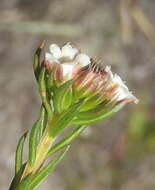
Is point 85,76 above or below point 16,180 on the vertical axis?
above

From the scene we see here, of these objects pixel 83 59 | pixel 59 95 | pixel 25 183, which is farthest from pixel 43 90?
pixel 25 183

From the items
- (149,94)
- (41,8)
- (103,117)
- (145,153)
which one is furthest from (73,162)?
(103,117)

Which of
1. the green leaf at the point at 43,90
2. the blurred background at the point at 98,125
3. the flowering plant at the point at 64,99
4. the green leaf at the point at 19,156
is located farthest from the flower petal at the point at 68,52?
the blurred background at the point at 98,125

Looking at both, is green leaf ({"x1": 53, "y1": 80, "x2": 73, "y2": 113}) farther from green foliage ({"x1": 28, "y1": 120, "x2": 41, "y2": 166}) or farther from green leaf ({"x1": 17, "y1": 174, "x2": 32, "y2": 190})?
green leaf ({"x1": 17, "y1": 174, "x2": 32, "y2": 190})

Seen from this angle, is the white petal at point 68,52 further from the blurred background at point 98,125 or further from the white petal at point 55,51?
the blurred background at point 98,125

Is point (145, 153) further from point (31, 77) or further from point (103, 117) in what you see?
point (103, 117)

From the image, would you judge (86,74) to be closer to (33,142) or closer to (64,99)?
(64,99)

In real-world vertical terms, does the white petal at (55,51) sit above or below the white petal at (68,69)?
above
